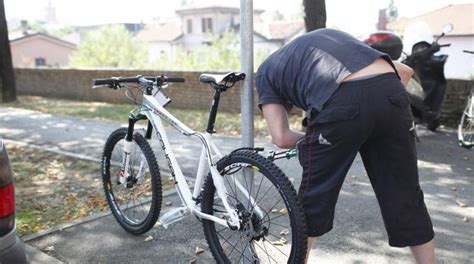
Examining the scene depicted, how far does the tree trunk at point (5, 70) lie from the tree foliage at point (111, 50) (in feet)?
133

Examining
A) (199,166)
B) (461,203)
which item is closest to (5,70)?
(199,166)

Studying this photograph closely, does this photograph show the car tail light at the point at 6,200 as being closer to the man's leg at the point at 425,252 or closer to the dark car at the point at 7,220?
the dark car at the point at 7,220

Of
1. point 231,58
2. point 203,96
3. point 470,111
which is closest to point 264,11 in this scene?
point 231,58

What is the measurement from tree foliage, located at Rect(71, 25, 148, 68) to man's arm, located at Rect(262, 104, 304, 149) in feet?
176

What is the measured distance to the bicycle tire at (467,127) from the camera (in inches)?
255

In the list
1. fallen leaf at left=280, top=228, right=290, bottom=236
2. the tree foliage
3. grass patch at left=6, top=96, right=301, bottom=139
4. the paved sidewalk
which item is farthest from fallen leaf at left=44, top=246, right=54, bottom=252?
the tree foliage

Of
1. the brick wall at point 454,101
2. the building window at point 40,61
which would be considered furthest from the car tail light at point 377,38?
the building window at point 40,61

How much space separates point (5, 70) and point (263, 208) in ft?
44.4

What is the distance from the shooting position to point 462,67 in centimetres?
1116

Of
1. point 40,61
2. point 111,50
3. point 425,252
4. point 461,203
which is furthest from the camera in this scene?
point 40,61

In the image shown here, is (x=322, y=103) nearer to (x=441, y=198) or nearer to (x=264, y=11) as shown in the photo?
(x=441, y=198)

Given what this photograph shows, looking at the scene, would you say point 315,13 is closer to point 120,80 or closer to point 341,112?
point 120,80

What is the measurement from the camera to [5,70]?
14.5 m

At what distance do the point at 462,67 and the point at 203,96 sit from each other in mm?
5883
